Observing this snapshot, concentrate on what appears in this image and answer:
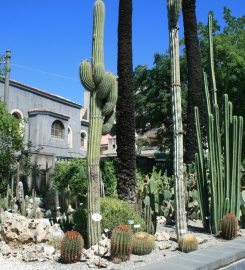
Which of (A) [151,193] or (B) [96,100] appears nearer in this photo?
(B) [96,100]

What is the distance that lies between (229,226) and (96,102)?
3.12m

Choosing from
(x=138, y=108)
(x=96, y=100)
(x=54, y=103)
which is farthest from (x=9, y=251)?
(x=54, y=103)

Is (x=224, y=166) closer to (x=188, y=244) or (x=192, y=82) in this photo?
(x=188, y=244)

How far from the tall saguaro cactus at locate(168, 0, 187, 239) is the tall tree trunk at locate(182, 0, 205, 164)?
5026mm

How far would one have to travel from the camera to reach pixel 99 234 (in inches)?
247

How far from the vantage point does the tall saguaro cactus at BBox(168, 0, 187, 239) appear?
6.96m

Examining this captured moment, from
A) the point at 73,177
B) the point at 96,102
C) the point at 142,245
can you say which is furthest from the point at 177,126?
the point at 73,177

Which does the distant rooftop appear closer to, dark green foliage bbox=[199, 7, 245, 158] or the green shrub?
dark green foliage bbox=[199, 7, 245, 158]

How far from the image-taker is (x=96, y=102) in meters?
6.48

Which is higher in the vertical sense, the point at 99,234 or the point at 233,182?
the point at 233,182

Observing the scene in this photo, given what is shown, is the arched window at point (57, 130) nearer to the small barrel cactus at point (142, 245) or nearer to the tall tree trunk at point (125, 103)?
the tall tree trunk at point (125, 103)

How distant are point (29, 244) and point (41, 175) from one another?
7.84 metres

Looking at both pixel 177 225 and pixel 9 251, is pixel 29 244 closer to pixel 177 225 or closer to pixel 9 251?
pixel 9 251

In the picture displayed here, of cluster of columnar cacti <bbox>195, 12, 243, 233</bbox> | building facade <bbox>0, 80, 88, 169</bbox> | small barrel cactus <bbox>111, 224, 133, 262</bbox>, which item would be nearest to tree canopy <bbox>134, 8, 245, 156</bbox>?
building facade <bbox>0, 80, 88, 169</bbox>
